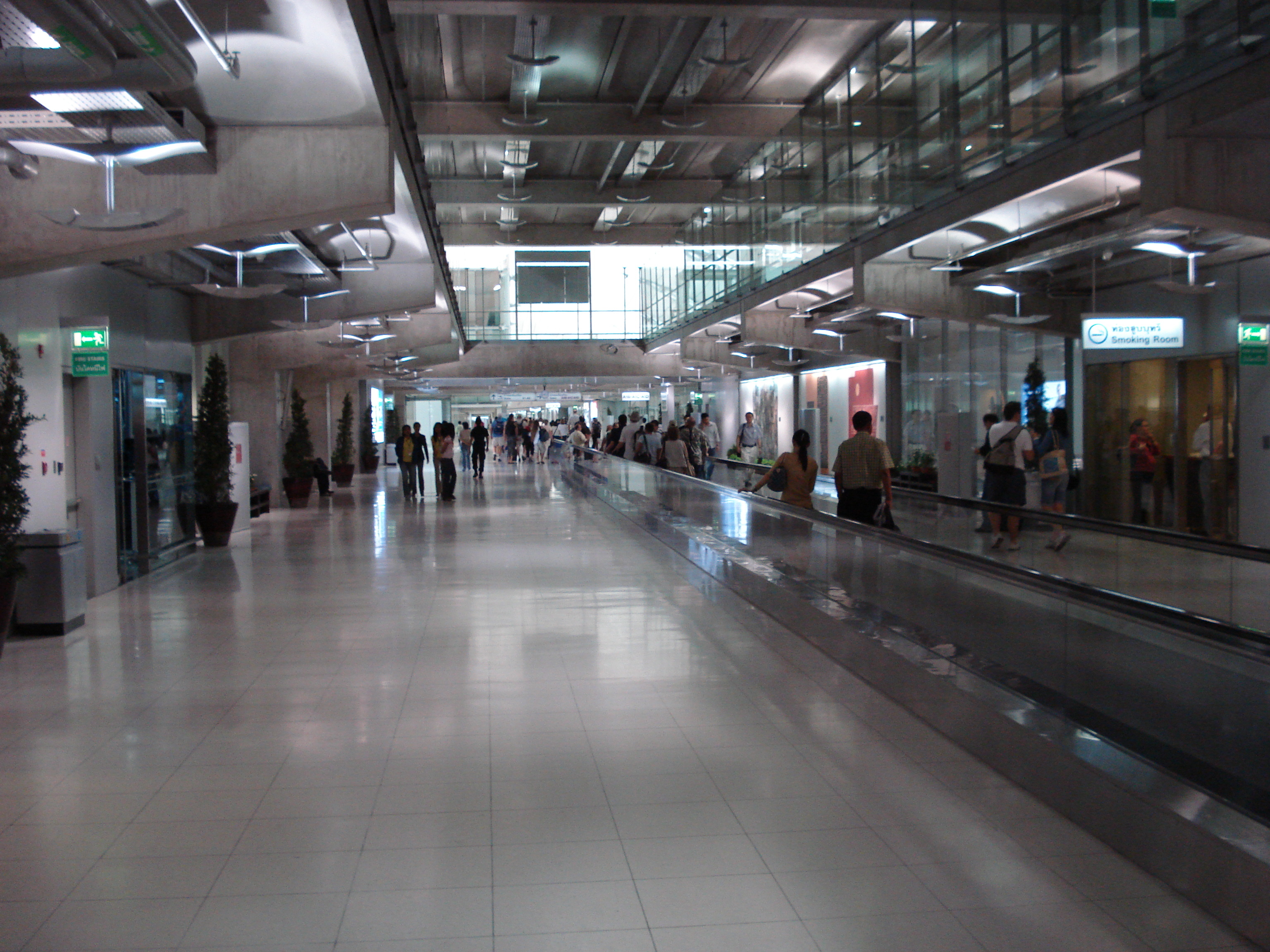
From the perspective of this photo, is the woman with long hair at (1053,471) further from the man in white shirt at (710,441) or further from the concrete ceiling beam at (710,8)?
the man in white shirt at (710,441)

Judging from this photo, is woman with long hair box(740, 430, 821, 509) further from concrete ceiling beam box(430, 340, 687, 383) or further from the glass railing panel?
concrete ceiling beam box(430, 340, 687, 383)

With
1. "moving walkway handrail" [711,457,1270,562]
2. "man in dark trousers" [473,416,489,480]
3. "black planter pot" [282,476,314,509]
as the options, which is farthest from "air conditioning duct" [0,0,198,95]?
"man in dark trousers" [473,416,489,480]

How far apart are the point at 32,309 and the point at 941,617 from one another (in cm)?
793

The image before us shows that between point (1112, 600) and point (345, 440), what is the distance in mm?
29218

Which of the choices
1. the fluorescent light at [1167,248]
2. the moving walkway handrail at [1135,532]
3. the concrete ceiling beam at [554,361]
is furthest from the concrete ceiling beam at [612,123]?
the concrete ceiling beam at [554,361]

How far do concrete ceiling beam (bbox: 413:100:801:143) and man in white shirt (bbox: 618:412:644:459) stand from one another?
962cm

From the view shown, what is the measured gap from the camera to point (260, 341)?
2103cm

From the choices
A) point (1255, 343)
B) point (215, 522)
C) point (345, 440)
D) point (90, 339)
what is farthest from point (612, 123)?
point (345, 440)

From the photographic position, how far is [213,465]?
1492cm

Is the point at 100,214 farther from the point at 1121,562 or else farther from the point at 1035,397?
the point at 1035,397

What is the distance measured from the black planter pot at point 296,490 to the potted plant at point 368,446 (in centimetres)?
1567

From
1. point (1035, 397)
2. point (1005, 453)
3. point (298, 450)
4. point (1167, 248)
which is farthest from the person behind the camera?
point (298, 450)

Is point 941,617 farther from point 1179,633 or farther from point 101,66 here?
point 101,66

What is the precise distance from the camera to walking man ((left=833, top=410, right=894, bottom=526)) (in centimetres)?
1034
